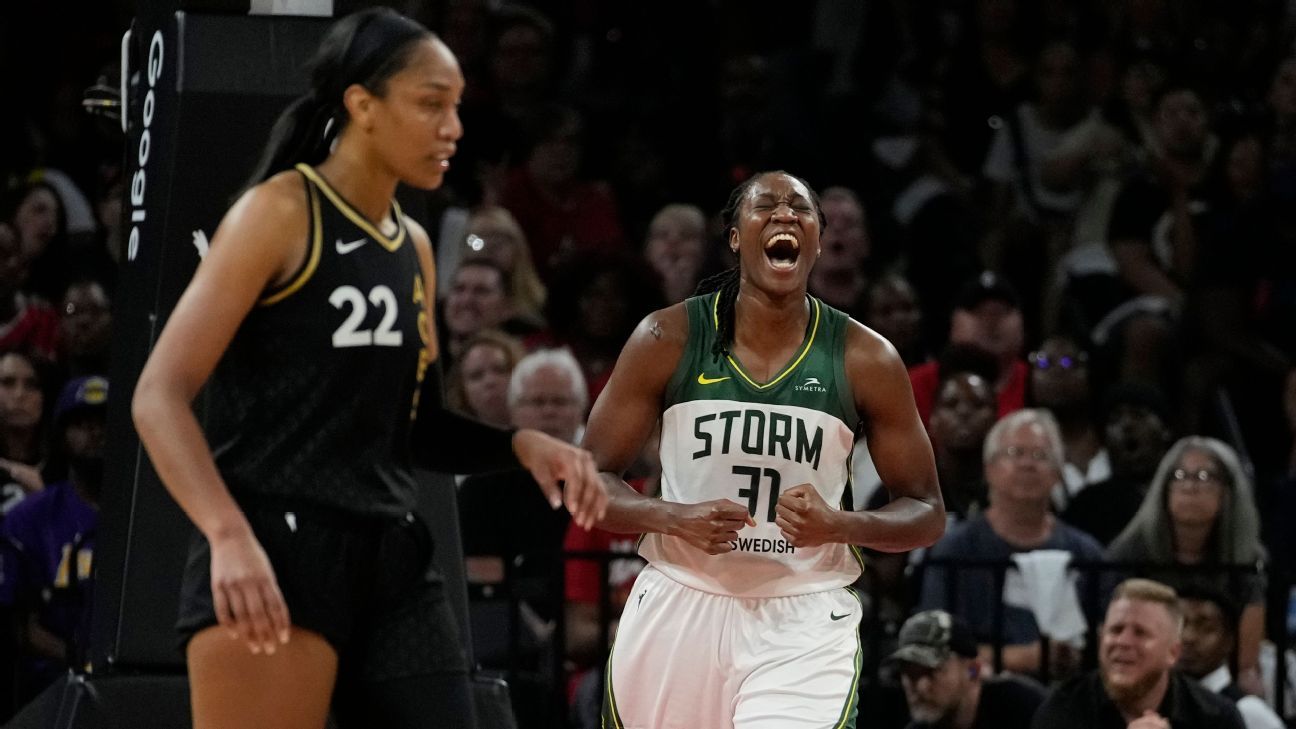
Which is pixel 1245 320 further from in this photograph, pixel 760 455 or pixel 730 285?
pixel 760 455

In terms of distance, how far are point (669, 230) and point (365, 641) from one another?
665 centimetres

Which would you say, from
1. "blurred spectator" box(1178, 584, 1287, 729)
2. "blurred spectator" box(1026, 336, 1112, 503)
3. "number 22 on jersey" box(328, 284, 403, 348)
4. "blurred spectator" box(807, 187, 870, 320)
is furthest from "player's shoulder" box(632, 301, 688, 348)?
"blurred spectator" box(807, 187, 870, 320)

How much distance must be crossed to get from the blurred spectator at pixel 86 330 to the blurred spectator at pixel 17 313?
14.6 inches

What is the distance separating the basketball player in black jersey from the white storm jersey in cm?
143

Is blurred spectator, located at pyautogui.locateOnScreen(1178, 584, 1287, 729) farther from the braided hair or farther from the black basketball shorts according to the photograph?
the black basketball shorts

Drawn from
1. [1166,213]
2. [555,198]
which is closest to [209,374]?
[555,198]

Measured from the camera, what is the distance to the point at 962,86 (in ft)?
38.8

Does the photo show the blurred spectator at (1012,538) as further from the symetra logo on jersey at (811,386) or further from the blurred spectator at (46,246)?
the blurred spectator at (46,246)

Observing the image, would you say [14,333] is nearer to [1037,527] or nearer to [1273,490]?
[1037,527]

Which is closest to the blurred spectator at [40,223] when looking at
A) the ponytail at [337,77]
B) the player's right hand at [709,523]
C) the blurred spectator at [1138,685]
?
the blurred spectator at [1138,685]

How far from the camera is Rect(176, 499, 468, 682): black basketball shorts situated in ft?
11.8

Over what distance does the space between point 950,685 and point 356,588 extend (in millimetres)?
3910

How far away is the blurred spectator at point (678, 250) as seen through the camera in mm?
10133

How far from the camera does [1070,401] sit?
935 cm
